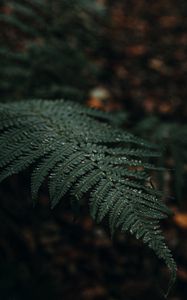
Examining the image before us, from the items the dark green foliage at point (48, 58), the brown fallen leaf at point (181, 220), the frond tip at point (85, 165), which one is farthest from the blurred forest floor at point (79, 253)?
the frond tip at point (85, 165)

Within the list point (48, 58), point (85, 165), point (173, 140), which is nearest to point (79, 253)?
point (173, 140)

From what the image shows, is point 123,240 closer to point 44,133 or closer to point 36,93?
point 36,93

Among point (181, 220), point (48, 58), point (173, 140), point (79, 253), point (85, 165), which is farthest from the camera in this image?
point (181, 220)

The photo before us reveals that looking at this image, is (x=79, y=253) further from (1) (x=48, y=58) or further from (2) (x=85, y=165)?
(2) (x=85, y=165)

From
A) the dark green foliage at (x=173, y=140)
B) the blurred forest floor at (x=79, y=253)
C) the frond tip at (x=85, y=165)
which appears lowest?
the blurred forest floor at (x=79, y=253)

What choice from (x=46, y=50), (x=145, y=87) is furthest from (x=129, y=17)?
(x=46, y=50)

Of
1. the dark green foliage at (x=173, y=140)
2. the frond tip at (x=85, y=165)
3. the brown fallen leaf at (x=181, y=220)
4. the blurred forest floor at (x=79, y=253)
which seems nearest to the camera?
the frond tip at (x=85, y=165)

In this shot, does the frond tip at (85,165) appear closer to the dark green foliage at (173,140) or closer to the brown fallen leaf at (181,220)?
the dark green foliage at (173,140)
